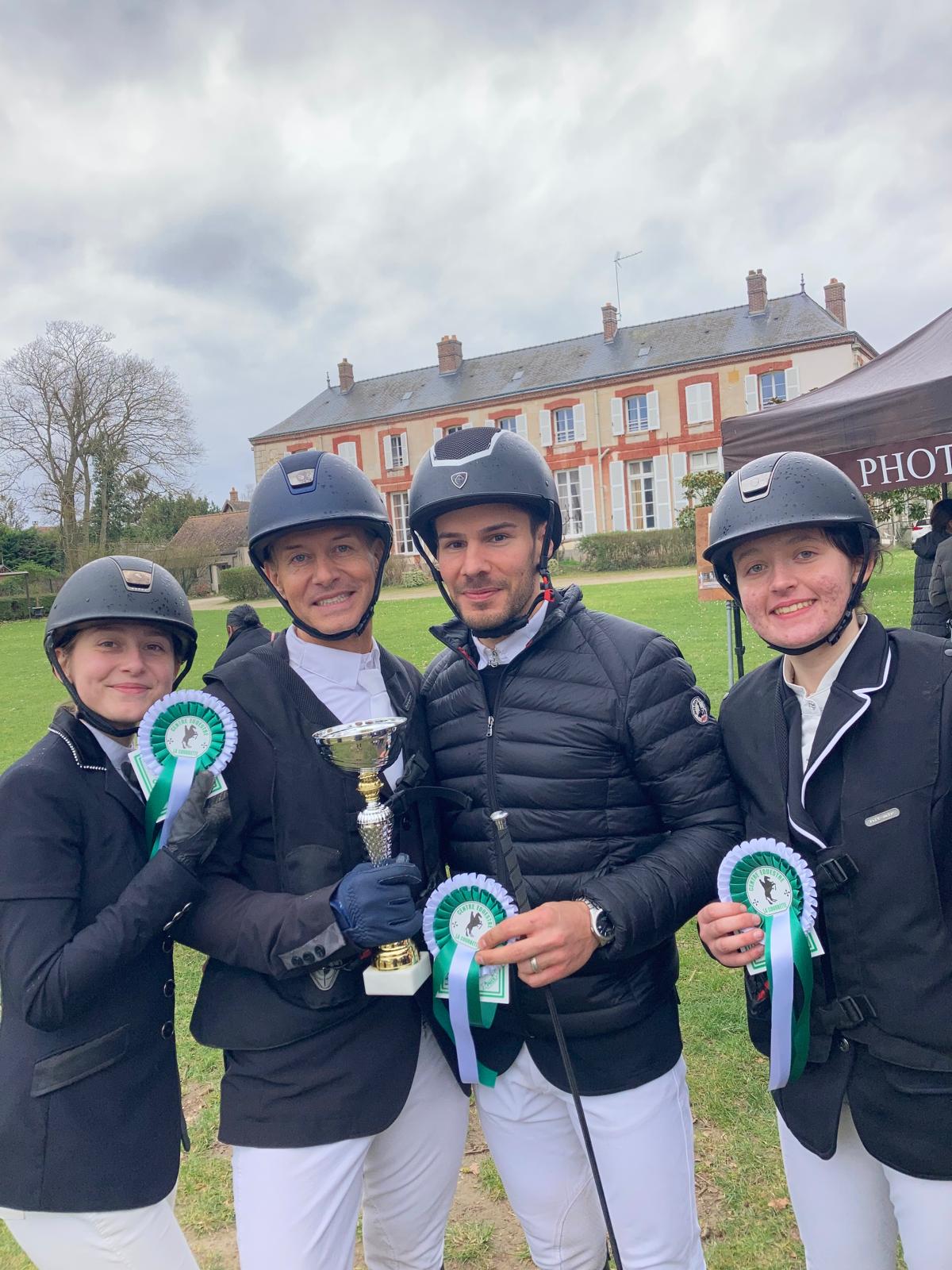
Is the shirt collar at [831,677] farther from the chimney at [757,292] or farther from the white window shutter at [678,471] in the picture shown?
the chimney at [757,292]

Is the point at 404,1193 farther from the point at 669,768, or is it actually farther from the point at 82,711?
the point at 82,711

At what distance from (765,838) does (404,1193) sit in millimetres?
1436

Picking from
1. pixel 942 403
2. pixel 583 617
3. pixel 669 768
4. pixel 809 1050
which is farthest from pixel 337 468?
pixel 942 403

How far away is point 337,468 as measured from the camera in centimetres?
260

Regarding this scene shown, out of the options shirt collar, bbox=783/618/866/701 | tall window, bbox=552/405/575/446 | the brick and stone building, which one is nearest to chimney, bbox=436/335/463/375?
the brick and stone building

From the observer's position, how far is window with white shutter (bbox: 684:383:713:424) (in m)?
42.8

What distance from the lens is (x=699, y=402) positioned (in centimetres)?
4300

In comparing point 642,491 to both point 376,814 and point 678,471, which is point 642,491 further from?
point 376,814

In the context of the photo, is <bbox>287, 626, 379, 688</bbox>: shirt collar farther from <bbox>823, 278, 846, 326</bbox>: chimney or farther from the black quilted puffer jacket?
<bbox>823, 278, 846, 326</bbox>: chimney

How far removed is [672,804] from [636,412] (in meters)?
44.8

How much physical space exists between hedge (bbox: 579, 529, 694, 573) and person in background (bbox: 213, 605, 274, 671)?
2998 cm

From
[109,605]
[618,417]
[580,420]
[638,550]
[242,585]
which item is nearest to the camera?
[109,605]

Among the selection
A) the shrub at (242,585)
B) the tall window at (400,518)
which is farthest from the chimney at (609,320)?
the shrub at (242,585)

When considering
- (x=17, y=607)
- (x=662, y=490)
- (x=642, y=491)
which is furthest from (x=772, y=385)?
(x=17, y=607)
